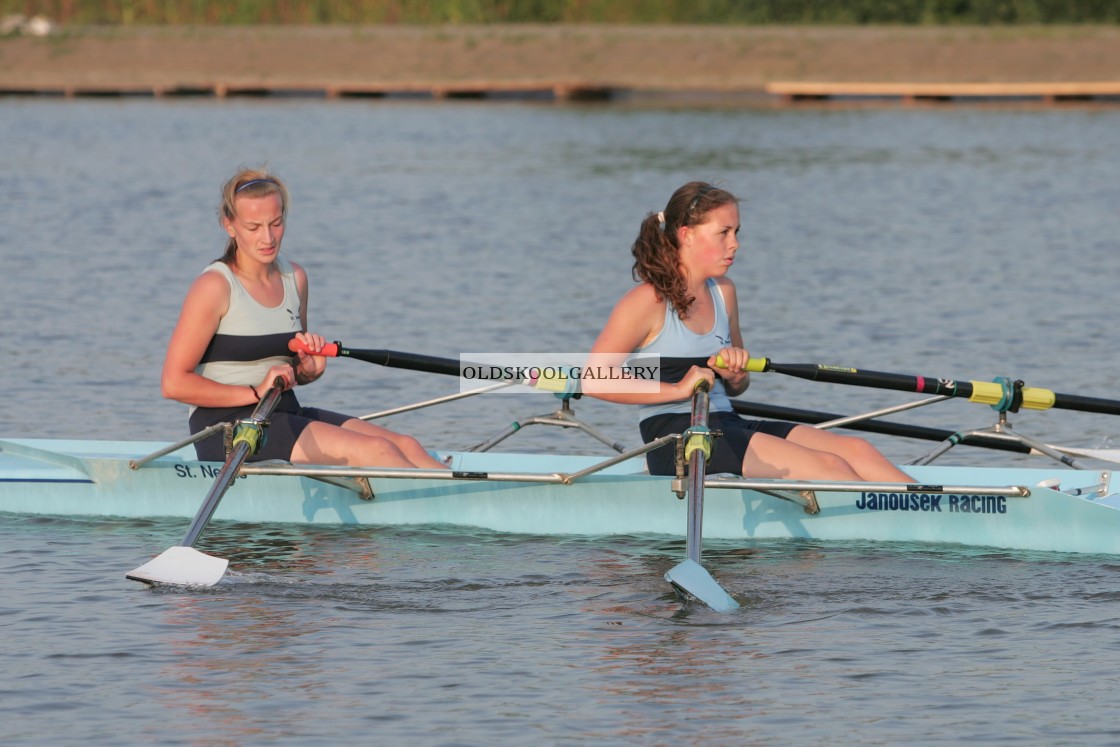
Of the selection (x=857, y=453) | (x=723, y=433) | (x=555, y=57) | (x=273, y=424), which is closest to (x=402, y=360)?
(x=273, y=424)

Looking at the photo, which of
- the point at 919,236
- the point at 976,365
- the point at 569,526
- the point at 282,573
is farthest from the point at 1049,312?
the point at 282,573

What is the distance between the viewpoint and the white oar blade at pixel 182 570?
24.0ft

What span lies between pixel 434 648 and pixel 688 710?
1081 millimetres

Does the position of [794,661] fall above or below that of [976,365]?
below

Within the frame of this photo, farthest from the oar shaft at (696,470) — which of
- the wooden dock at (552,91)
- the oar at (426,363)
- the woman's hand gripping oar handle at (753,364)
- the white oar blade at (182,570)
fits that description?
the wooden dock at (552,91)

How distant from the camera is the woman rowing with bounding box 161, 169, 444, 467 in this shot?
7.71 meters

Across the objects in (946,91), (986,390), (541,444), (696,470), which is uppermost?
(946,91)

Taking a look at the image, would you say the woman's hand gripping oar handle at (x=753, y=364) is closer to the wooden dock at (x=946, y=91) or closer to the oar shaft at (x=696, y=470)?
the oar shaft at (x=696, y=470)

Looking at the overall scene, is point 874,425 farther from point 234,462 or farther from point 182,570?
point 182,570

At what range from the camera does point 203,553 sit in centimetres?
740

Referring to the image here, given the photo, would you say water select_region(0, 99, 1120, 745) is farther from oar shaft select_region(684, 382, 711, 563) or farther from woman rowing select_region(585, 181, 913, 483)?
woman rowing select_region(585, 181, 913, 483)

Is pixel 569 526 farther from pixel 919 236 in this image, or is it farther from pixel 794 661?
pixel 919 236

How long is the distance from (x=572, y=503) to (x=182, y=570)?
1.77m

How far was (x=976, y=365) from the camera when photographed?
12.5 metres
